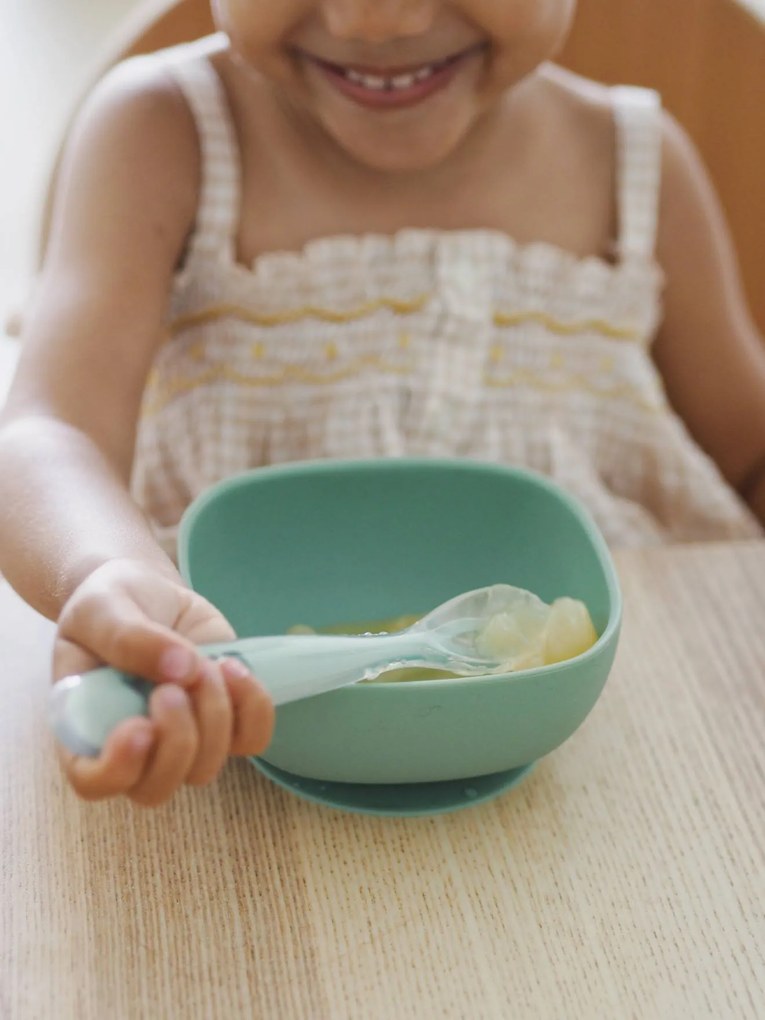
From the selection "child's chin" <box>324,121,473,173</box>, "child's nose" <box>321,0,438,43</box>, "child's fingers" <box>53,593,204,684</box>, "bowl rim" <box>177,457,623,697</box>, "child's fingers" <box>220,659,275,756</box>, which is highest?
"child's nose" <box>321,0,438,43</box>

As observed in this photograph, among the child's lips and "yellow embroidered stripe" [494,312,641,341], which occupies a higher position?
the child's lips

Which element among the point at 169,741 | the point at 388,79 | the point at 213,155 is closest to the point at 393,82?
the point at 388,79

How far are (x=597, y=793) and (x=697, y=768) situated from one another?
0.05 metres

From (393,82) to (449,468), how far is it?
24 centimetres

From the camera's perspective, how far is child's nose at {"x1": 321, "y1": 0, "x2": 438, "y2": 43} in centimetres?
62

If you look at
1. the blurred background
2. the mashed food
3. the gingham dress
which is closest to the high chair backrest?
the gingham dress

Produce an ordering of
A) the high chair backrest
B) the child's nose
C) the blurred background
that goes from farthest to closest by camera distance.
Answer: the blurred background
the high chair backrest
the child's nose

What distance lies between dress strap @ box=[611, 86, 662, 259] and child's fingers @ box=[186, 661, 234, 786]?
1.71ft

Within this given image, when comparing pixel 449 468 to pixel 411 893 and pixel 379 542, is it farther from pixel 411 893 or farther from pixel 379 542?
pixel 411 893

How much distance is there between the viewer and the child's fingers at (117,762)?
0.38 meters

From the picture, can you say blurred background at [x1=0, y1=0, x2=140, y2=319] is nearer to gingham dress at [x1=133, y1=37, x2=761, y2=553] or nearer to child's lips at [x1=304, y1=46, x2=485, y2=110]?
gingham dress at [x1=133, y1=37, x2=761, y2=553]

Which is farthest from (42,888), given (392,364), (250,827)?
(392,364)

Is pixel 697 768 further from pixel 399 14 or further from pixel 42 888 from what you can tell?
pixel 399 14

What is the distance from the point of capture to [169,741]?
39 centimetres
